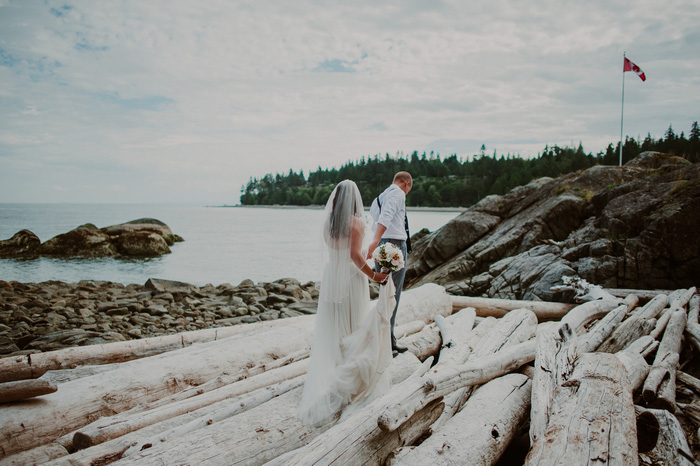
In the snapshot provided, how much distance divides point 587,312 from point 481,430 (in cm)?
557

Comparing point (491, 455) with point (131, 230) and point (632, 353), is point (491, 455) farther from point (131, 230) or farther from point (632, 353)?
point (131, 230)

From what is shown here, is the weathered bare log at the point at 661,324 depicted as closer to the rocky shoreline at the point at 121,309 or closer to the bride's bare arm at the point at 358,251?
the bride's bare arm at the point at 358,251

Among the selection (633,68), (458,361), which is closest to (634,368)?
(458,361)

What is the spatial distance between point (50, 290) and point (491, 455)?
18408mm

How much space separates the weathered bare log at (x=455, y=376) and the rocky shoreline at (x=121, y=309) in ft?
24.8

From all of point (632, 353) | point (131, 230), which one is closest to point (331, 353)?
point (632, 353)

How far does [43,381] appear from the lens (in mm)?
3977

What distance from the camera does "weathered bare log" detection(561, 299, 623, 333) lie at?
7.22 m

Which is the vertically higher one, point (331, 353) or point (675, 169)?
point (675, 169)

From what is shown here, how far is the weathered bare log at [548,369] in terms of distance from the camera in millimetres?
3475

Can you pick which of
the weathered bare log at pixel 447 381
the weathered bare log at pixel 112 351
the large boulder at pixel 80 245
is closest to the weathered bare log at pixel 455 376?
the weathered bare log at pixel 447 381

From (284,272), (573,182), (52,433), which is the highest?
(573,182)

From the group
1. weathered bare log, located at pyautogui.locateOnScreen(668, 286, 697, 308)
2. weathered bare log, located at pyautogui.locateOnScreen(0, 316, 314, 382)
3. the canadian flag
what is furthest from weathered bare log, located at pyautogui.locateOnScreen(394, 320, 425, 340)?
the canadian flag

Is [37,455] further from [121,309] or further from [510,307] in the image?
[121,309]
